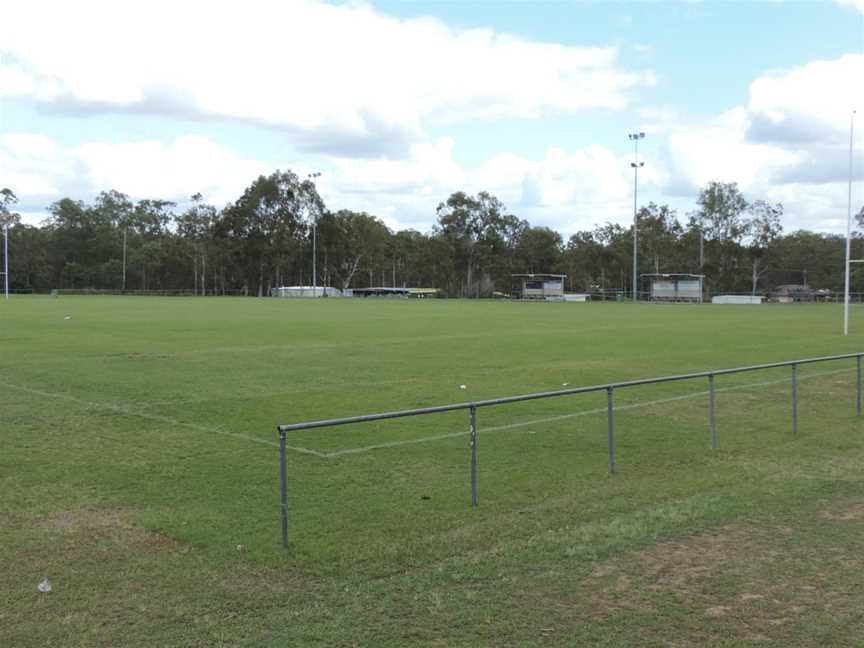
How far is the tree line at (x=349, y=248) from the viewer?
13075 cm

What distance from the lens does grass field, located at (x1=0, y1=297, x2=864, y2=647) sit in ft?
19.7

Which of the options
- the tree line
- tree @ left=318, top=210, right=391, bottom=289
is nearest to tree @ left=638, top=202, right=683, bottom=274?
the tree line

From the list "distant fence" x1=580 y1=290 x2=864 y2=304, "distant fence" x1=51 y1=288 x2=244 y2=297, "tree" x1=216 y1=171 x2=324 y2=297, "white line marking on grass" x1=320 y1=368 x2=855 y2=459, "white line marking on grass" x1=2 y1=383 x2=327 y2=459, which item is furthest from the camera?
"tree" x1=216 y1=171 x2=324 y2=297

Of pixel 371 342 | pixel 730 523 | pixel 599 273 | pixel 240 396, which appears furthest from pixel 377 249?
pixel 730 523

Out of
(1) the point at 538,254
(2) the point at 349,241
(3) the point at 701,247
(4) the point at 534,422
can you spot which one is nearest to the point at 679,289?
(3) the point at 701,247

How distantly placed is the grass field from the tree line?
4580 inches

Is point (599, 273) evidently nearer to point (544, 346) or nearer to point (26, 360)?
point (544, 346)

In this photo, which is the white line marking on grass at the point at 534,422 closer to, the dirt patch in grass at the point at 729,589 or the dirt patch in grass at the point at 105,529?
the dirt patch in grass at the point at 105,529

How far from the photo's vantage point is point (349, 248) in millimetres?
145250

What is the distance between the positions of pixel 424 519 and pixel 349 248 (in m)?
138

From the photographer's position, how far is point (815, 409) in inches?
619

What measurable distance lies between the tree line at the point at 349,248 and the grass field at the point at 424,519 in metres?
116

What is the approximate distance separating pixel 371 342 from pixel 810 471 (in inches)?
857

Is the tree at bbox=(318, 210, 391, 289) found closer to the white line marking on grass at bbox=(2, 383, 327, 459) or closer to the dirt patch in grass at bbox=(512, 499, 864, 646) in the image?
the white line marking on grass at bbox=(2, 383, 327, 459)
